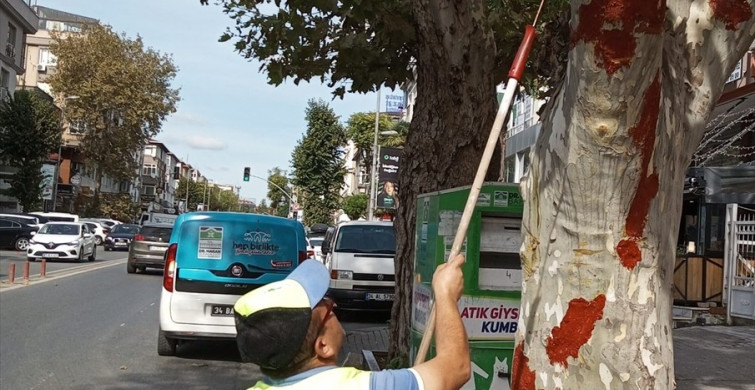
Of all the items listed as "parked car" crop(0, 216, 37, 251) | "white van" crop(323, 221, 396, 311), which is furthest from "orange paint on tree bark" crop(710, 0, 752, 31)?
"parked car" crop(0, 216, 37, 251)

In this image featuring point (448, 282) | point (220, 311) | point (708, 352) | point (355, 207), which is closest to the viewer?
point (448, 282)

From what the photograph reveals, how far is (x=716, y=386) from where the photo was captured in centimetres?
826

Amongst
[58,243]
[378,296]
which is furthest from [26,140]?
[378,296]

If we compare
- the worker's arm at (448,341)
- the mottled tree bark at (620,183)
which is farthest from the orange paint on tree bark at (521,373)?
the worker's arm at (448,341)

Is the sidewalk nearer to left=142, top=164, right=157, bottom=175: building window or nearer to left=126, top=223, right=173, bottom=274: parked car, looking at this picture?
left=126, top=223, right=173, bottom=274: parked car

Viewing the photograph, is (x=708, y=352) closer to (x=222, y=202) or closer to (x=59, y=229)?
(x=59, y=229)

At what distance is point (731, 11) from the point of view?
8.86 ft

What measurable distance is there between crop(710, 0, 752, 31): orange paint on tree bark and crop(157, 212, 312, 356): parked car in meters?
7.87

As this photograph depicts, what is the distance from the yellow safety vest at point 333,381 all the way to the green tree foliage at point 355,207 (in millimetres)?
51769

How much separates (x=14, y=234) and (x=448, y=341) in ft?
117

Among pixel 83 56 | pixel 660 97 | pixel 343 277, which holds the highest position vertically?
pixel 83 56

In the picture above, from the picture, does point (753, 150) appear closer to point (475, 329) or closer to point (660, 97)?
point (475, 329)

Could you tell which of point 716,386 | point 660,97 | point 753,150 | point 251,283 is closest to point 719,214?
point 753,150

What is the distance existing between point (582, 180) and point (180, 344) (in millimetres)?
9797
